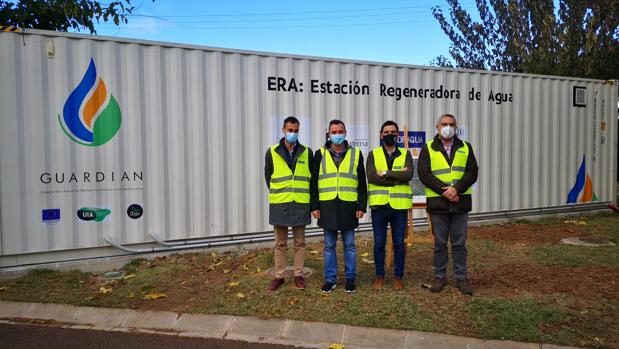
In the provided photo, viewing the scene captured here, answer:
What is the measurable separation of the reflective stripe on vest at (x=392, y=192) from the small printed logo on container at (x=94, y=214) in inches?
143

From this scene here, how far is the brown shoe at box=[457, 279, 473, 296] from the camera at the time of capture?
4977 millimetres

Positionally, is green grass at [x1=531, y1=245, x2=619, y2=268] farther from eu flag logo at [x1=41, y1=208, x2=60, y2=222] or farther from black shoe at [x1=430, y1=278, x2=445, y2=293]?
Answer: eu flag logo at [x1=41, y1=208, x2=60, y2=222]

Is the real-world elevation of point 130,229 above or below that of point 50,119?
below

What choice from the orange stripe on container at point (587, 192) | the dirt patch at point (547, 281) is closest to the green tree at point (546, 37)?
the orange stripe on container at point (587, 192)

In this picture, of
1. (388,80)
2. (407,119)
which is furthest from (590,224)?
(388,80)

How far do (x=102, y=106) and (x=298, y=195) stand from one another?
121 inches

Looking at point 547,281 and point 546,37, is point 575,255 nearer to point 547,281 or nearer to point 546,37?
point 547,281

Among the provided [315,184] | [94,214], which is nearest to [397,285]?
[315,184]

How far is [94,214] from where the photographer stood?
6.31 meters

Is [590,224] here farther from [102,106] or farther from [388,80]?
[102,106]

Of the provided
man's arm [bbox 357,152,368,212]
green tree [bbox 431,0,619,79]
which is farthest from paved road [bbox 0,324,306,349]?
green tree [bbox 431,0,619,79]

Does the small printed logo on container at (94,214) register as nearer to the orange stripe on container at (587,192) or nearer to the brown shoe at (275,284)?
the brown shoe at (275,284)

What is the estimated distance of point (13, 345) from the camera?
416cm

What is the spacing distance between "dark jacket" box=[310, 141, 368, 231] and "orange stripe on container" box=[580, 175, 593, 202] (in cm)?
722
